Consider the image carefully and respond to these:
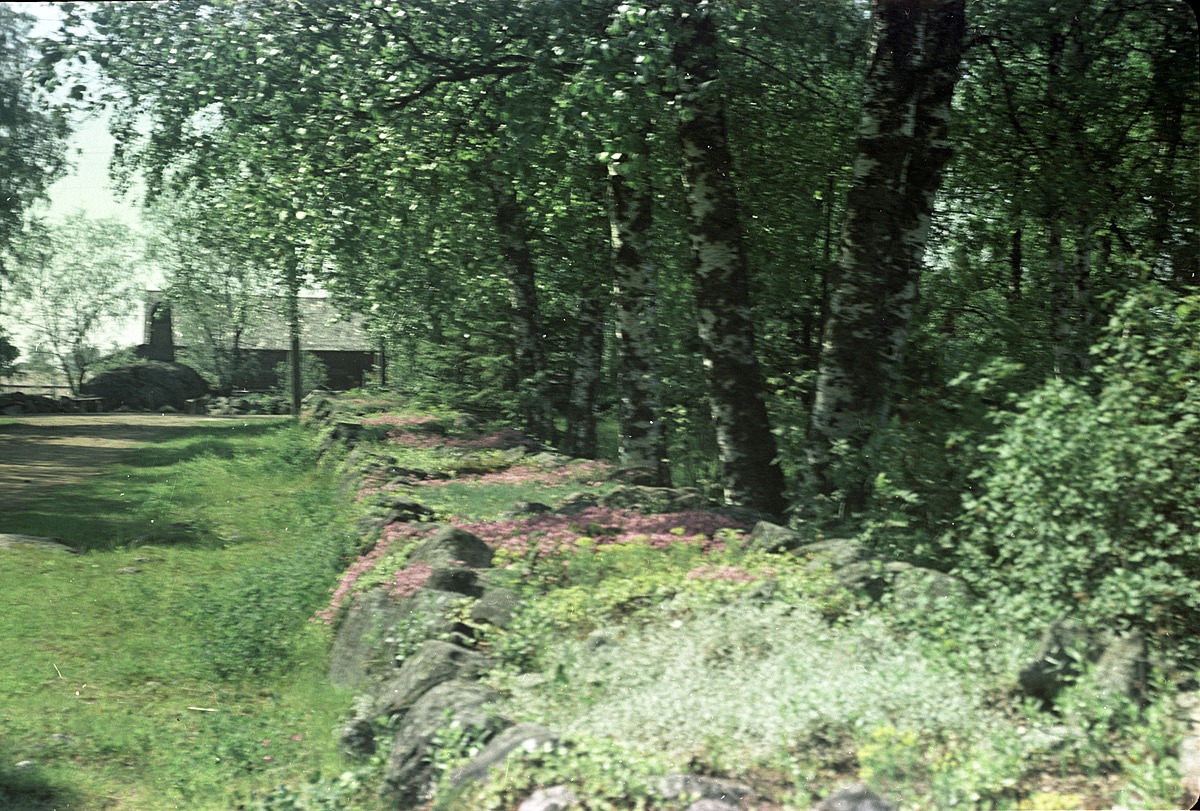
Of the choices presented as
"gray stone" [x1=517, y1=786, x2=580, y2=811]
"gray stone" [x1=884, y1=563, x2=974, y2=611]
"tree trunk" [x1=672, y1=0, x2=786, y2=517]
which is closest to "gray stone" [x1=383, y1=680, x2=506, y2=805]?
"gray stone" [x1=517, y1=786, x2=580, y2=811]

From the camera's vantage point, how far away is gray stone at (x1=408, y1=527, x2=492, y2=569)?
8.93 m

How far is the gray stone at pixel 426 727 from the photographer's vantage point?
18.3 ft

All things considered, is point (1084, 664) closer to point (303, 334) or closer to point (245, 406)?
Result: point (245, 406)

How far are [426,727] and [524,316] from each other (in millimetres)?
14018

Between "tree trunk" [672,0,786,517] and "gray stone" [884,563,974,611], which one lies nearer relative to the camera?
"gray stone" [884,563,974,611]

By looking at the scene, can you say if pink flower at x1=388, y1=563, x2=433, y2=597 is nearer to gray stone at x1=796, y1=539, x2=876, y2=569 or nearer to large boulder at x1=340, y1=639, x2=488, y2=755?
large boulder at x1=340, y1=639, x2=488, y2=755

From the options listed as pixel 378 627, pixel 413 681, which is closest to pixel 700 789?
pixel 413 681

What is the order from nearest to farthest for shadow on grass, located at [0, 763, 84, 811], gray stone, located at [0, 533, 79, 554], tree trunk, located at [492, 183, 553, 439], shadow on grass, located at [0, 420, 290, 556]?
shadow on grass, located at [0, 763, 84, 811], gray stone, located at [0, 533, 79, 554], shadow on grass, located at [0, 420, 290, 556], tree trunk, located at [492, 183, 553, 439]

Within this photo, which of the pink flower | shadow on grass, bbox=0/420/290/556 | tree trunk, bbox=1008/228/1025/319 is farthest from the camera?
tree trunk, bbox=1008/228/1025/319

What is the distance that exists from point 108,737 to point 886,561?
5321mm

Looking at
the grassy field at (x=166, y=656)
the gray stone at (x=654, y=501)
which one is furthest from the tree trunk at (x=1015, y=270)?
the grassy field at (x=166, y=656)

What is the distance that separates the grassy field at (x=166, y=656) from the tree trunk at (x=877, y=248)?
15.3 ft

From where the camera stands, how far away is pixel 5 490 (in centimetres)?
1877

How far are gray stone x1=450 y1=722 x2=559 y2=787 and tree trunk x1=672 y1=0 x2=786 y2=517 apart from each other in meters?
5.51
